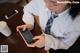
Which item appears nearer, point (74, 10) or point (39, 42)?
point (74, 10)

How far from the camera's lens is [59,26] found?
1.00 m

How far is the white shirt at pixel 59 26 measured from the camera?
945mm

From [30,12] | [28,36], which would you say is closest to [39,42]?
[28,36]

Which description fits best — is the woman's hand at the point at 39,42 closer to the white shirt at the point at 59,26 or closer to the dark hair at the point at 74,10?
the white shirt at the point at 59,26

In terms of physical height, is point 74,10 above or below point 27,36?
above

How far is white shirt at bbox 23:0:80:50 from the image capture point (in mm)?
945

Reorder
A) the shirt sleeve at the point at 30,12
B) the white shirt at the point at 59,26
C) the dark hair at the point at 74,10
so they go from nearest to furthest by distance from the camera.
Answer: the dark hair at the point at 74,10 < the white shirt at the point at 59,26 < the shirt sleeve at the point at 30,12

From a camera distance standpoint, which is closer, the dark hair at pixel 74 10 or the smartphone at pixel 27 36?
the dark hair at pixel 74 10

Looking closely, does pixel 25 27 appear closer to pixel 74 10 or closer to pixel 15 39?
pixel 15 39

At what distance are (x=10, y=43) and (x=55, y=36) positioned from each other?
0.26 m

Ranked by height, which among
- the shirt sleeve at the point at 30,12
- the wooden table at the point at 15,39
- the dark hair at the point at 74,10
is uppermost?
the dark hair at the point at 74,10

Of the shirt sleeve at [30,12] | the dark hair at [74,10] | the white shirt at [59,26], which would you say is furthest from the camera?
the shirt sleeve at [30,12]

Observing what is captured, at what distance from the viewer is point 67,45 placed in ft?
3.43

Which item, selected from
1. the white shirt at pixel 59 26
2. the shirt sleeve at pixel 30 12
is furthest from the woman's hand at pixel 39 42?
the shirt sleeve at pixel 30 12
